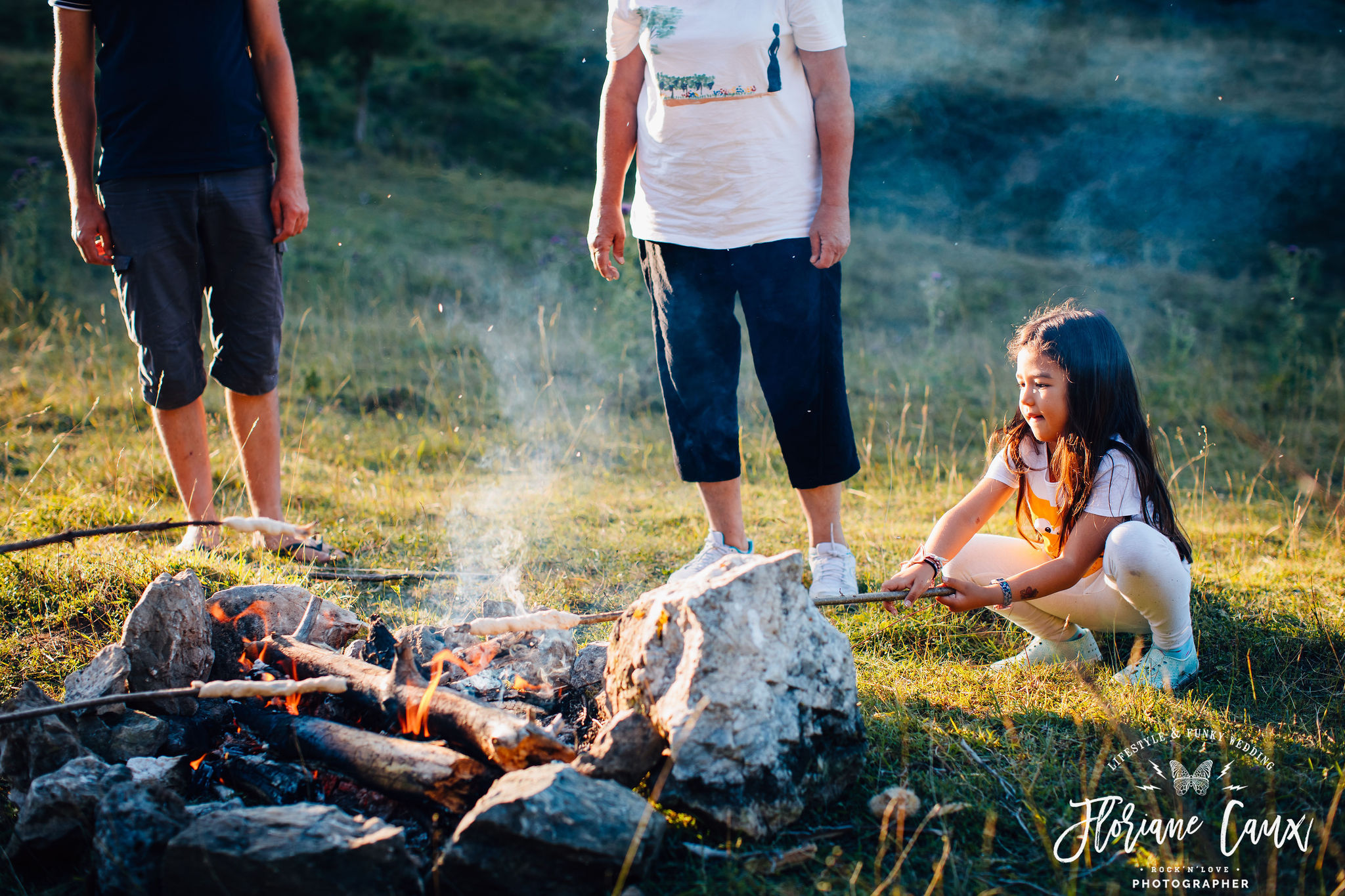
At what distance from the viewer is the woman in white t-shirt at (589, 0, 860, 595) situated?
2.75 meters

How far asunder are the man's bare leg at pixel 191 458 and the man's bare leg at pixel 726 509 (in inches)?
71.4

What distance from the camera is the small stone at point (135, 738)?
6.80 feet

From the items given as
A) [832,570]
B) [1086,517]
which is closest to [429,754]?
[832,570]

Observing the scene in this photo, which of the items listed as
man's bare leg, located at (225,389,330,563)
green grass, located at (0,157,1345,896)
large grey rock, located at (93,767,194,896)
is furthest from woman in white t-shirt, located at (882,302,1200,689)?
man's bare leg, located at (225,389,330,563)

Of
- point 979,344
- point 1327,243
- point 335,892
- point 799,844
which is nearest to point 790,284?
point 799,844

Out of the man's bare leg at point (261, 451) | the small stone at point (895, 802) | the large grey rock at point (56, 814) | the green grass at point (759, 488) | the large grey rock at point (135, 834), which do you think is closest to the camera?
the large grey rock at point (135, 834)

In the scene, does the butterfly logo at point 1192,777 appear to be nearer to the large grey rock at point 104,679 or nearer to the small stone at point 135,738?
the small stone at point 135,738

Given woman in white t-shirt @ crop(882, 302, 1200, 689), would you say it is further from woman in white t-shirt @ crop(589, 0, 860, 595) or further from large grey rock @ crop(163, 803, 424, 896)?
large grey rock @ crop(163, 803, 424, 896)

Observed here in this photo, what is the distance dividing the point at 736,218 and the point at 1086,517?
1.35m

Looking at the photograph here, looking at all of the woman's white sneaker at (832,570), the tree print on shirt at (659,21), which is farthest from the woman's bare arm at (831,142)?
the woman's white sneaker at (832,570)

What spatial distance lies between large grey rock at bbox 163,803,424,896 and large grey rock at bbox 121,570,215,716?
0.71m

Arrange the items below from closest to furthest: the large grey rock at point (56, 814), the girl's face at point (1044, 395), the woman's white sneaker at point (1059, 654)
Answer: the large grey rock at point (56, 814) → the girl's face at point (1044, 395) → the woman's white sneaker at point (1059, 654)

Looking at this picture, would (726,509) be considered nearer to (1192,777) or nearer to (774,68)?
(774,68)

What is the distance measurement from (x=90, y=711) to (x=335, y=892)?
0.93 m
